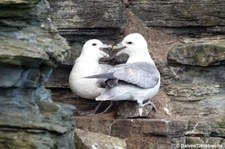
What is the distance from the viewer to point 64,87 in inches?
356

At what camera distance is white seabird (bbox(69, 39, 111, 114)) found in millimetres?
8492

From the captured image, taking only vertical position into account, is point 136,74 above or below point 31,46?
below

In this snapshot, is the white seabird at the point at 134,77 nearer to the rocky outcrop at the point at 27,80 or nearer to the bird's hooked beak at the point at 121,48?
the bird's hooked beak at the point at 121,48

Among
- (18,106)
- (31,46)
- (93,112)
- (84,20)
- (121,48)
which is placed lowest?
(93,112)

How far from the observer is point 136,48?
8578mm

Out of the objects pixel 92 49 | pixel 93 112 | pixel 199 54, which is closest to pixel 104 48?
pixel 92 49

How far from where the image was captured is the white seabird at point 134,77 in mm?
8023

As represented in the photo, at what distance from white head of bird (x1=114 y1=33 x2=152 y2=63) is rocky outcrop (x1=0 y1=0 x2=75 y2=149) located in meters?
1.71

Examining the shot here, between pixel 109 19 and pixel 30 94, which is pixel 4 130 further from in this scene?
pixel 109 19

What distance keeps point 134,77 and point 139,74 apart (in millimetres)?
92

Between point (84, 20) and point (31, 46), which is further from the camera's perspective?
point (84, 20)

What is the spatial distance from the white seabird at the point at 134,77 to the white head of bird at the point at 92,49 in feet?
0.98

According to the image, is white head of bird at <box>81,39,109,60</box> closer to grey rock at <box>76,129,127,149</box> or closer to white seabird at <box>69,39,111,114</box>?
white seabird at <box>69,39,111,114</box>

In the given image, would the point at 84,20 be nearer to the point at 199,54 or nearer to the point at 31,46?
the point at 199,54
